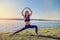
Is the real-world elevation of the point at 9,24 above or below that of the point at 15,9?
below

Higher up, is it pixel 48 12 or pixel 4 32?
pixel 48 12

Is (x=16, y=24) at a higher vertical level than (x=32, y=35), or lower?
higher

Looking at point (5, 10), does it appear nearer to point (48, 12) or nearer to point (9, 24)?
point (9, 24)

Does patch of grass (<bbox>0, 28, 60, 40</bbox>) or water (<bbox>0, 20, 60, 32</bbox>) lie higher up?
water (<bbox>0, 20, 60, 32</bbox>)

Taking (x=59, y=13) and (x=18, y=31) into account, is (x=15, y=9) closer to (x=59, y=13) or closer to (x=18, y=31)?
(x=18, y=31)

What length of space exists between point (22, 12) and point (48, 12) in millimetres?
311

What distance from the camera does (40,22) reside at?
2131mm

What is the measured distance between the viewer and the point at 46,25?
7.05ft

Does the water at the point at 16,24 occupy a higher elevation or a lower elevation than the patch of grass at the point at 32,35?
higher

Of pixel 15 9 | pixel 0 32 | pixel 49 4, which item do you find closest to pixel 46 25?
pixel 49 4

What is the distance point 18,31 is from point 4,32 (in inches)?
6.5

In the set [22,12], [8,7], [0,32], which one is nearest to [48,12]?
[22,12]

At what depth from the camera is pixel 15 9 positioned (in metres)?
2.16

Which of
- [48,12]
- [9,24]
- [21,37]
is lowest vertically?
[21,37]
